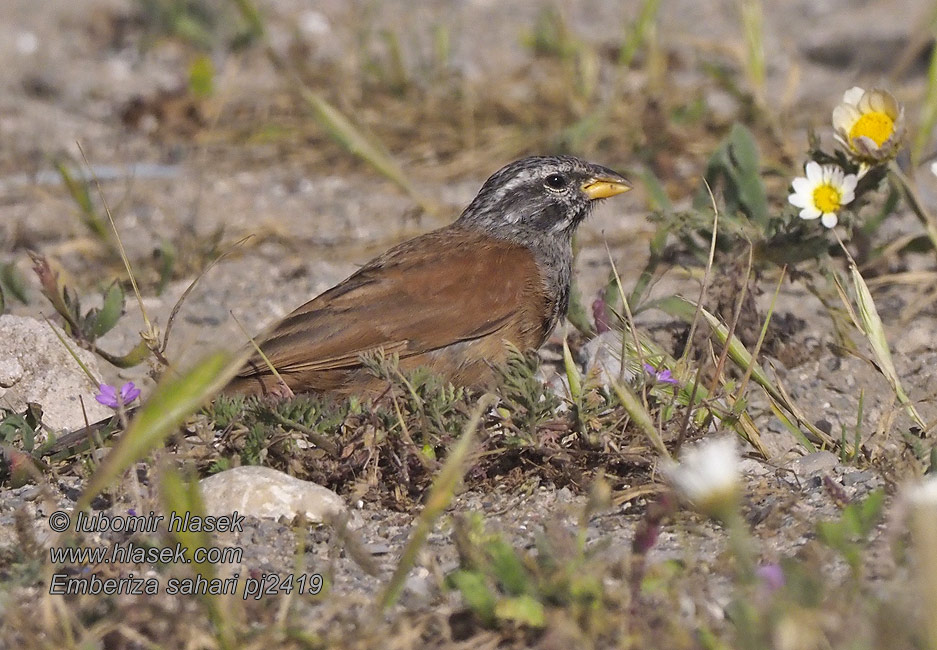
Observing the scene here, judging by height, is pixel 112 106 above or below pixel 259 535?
above

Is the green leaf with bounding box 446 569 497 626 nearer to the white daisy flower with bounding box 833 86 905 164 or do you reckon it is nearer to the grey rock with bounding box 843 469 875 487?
the grey rock with bounding box 843 469 875 487

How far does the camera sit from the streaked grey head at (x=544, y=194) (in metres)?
5.14

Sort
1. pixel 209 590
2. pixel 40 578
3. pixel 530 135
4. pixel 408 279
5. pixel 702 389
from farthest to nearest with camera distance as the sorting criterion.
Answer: pixel 530 135 < pixel 408 279 < pixel 702 389 < pixel 40 578 < pixel 209 590

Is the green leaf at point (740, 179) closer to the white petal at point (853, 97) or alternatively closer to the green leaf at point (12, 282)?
the white petal at point (853, 97)

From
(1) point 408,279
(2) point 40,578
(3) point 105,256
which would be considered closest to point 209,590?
(2) point 40,578

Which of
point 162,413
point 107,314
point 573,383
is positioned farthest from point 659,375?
point 107,314

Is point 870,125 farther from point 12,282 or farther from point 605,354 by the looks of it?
point 12,282

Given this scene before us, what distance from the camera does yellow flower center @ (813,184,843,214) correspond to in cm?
438

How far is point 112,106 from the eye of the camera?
26.0 feet

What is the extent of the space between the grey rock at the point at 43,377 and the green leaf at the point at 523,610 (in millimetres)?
2025

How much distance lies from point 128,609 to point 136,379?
6.83 feet

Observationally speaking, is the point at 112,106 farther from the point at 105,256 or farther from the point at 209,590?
the point at 209,590

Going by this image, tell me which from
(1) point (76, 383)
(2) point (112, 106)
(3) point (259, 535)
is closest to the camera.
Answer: (3) point (259, 535)

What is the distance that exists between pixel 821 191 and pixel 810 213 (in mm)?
97
